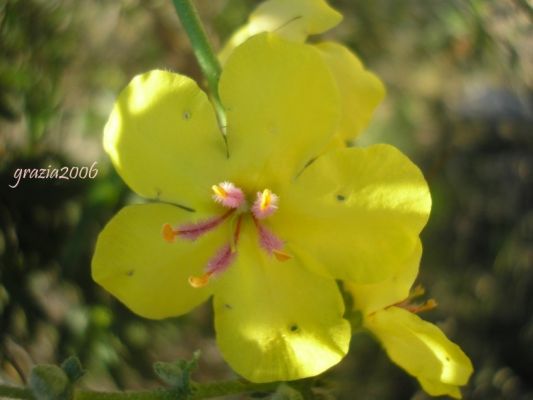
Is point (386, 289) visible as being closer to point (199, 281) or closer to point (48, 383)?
point (199, 281)

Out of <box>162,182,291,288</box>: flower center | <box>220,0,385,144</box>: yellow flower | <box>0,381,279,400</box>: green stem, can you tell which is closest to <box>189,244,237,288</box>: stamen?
<box>162,182,291,288</box>: flower center

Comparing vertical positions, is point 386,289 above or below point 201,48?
below

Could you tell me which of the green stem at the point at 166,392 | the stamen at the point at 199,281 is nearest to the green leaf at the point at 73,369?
the green stem at the point at 166,392

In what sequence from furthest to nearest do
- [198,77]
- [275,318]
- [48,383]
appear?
[198,77]
[275,318]
[48,383]

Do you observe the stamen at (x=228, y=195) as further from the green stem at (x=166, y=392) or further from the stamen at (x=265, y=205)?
the green stem at (x=166, y=392)

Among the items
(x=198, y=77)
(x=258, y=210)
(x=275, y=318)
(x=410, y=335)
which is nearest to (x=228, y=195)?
(x=258, y=210)

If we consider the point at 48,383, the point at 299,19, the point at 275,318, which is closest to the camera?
the point at 48,383

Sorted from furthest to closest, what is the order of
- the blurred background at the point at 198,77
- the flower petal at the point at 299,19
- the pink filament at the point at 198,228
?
the blurred background at the point at 198,77, the flower petal at the point at 299,19, the pink filament at the point at 198,228

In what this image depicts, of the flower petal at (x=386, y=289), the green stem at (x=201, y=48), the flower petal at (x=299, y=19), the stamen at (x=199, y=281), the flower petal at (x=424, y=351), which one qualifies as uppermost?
the green stem at (x=201, y=48)
